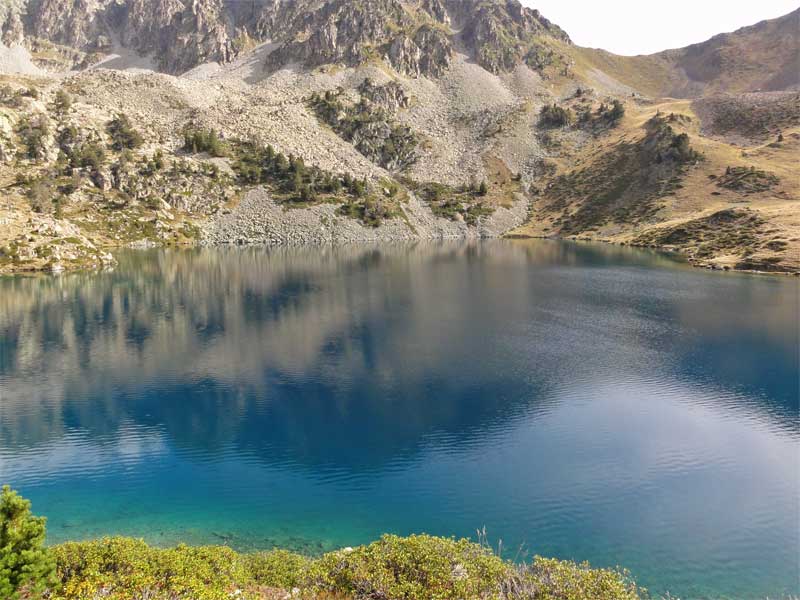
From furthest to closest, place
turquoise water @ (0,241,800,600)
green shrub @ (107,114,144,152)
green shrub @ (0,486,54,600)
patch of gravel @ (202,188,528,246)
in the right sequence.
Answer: green shrub @ (107,114,144,152) → patch of gravel @ (202,188,528,246) → turquoise water @ (0,241,800,600) → green shrub @ (0,486,54,600)

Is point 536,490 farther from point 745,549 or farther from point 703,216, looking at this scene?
point 703,216

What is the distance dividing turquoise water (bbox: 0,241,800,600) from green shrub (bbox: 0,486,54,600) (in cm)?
958

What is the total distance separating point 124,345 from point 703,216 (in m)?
157

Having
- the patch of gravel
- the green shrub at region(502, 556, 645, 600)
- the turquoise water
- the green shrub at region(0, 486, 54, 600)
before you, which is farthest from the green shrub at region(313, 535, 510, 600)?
the patch of gravel

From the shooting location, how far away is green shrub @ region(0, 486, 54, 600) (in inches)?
566

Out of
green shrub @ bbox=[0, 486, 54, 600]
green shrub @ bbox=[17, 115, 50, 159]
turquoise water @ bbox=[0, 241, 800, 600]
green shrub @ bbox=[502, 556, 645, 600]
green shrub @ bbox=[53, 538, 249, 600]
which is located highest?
green shrub @ bbox=[17, 115, 50, 159]

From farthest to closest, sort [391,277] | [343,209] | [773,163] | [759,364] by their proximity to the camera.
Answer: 1. [343,209]
2. [773,163]
3. [391,277]
4. [759,364]

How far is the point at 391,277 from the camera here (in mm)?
103375

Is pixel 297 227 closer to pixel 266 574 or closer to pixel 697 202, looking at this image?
pixel 697 202

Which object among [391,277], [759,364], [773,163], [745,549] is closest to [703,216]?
[773,163]

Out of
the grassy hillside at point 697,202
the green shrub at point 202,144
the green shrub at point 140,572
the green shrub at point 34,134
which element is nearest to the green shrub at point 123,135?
the green shrub at point 202,144

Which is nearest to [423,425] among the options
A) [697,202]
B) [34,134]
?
[697,202]

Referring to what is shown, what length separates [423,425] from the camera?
37.4 meters

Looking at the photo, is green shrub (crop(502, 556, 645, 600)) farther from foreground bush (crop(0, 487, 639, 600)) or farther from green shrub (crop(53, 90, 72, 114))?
green shrub (crop(53, 90, 72, 114))
